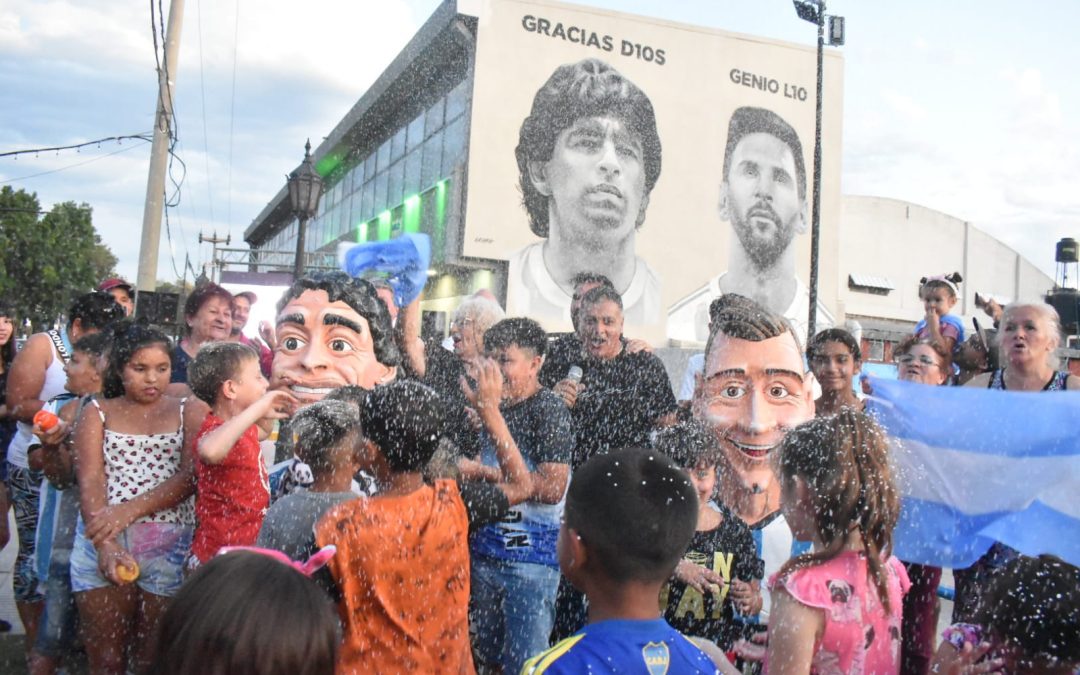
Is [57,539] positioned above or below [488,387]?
below

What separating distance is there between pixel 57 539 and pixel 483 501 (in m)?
1.82

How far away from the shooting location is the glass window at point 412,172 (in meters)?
22.0

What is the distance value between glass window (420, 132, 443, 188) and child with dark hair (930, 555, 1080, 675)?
19.8 meters

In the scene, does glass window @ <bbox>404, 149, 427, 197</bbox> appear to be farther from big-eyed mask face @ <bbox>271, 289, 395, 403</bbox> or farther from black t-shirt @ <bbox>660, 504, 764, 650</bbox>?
black t-shirt @ <bbox>660, 504, 764, 650</bbox>

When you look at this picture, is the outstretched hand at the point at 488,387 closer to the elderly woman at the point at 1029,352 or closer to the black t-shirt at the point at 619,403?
the black t-shirt at the point at 619,403

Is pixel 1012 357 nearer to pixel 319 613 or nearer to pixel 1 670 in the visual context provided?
pixel 319 613

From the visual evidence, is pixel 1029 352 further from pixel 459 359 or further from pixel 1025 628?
pixel 459 359

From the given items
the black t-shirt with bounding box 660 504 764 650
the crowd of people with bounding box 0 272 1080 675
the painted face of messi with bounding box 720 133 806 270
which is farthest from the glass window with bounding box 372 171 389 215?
the black t-shirt with bounding box 660 504 764 650

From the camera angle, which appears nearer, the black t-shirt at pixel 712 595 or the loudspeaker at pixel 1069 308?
the black t-shirt at pixel 712 595

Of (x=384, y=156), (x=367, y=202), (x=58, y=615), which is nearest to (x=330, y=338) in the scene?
(x=58, y=615)

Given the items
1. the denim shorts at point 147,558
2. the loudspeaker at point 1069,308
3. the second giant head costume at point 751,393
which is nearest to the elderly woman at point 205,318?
the denim shorts at point 147,558

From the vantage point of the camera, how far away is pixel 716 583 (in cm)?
292

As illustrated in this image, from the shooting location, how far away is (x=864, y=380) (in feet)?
Result: 12.5

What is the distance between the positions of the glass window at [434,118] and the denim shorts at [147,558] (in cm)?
1936
